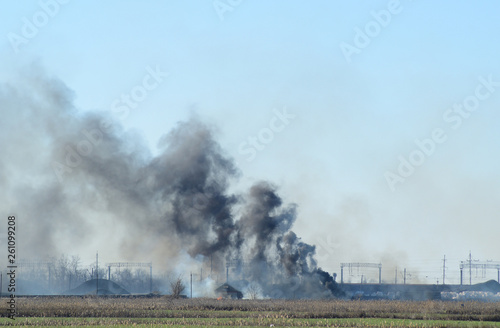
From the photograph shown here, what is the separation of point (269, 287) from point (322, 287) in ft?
35.3

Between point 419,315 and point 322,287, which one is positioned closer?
point 419,315

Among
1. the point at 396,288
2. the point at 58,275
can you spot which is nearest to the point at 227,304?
the point at 396,288

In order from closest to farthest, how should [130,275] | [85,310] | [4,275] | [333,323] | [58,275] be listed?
1. [333,323]
2. [85,310]
3. [4,275]
4. [58,275]
5. [130,275]

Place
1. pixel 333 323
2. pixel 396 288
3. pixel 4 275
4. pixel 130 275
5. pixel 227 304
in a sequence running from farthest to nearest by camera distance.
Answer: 1. pixel 130 275
2. pixel 396 288
3. pixel 4 275
4. pixel 227 304
5. pixel 333 323

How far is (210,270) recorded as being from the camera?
14438cm

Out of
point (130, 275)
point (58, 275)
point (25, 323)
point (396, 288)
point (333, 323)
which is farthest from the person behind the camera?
point (130, 275)

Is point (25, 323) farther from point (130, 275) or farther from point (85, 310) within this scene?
point (130, 275)

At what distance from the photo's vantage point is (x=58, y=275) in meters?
184

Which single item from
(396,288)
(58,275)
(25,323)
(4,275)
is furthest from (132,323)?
(58,275)

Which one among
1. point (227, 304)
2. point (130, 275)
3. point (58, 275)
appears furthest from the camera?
point (130, 275)

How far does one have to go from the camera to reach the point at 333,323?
6731cm

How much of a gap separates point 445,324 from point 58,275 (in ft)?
445

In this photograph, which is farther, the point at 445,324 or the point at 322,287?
the point at 322,287

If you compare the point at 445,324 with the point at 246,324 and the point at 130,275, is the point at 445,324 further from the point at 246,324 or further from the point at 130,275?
the point at 130,275
